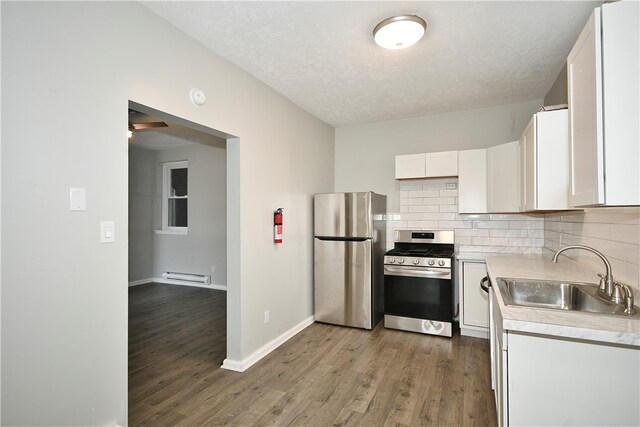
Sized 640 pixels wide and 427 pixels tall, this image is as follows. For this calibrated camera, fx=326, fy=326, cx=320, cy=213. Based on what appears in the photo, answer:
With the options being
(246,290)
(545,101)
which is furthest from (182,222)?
(545,101)

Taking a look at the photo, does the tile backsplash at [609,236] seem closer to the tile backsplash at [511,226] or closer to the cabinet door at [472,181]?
the tile backsplash at [511,226]

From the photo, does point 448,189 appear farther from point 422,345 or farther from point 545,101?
point 422,345

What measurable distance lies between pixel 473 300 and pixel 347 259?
1.41m

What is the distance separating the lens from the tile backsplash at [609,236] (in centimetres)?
171

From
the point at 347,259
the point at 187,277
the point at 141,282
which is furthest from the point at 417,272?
the point at 141,282

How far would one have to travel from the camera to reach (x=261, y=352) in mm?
3059

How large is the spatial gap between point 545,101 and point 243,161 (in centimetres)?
326

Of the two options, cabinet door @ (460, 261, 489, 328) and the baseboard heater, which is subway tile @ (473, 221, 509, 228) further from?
the baseboard heater

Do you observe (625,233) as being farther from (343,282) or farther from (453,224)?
(343,282)

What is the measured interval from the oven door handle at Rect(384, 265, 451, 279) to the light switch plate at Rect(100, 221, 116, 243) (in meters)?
2.76

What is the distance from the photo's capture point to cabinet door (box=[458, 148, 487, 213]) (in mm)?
3582

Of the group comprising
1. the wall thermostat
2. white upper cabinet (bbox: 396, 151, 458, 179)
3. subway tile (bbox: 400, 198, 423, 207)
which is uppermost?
the wall thermostat

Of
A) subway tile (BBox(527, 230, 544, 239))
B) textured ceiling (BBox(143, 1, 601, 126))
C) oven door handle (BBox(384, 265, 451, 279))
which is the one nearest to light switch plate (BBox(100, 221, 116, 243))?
textured ceiling (BBox(143, 1, 601, 126))

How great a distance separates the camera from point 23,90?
57.0 inches
